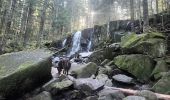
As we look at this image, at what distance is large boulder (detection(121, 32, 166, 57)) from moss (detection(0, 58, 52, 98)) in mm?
6626

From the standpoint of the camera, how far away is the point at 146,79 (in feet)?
51.2

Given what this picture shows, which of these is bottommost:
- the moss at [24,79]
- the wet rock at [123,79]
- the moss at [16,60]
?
the wet rock at [123,79]

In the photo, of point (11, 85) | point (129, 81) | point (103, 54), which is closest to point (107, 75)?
point (129, 81)

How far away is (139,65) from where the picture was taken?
52.7ft

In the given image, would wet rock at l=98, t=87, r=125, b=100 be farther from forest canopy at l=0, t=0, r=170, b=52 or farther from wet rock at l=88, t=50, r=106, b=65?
forest canopy at l=0, t=0, r=170, b=52

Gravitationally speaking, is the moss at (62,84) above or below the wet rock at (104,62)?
above

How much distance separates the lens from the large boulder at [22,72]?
11031 millimetres

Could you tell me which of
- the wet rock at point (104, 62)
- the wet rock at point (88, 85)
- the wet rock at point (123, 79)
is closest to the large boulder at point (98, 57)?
the wet rock at point (104, 62)

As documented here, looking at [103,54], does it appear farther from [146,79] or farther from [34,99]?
[34,99]

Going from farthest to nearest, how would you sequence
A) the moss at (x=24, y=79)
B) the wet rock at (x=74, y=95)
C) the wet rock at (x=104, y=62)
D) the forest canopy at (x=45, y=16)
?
the forest canopy at (x=45, y=16) < the wet rock at (x=104, y=62) < the wet rock at (x=74, y=95) < the moss at (x=24, y=79)

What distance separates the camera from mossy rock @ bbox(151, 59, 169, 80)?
49.3ft

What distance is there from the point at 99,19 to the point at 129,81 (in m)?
52.3

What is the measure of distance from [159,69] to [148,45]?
6.93 ft

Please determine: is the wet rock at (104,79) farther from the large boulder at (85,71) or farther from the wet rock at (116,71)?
the wet rock at (116,71)
